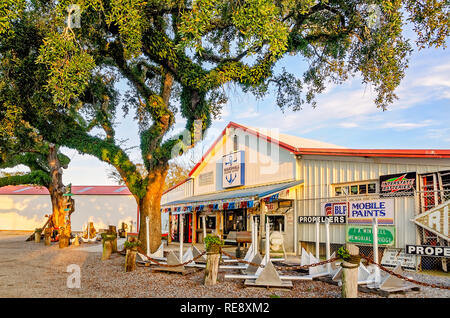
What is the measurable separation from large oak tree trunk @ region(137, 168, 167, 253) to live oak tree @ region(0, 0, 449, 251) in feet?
0.12

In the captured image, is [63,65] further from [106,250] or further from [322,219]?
[322,219]

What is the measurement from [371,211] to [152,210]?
25.4 feet

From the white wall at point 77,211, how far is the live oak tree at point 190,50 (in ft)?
80.6

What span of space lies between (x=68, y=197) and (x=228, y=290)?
1997 cm

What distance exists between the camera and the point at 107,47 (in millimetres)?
12438

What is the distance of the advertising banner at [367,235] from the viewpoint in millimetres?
11625

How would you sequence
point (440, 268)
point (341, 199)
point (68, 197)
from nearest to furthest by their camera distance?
point (440, 268), point (341, 199), point (68, 197)

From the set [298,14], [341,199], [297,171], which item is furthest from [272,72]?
[341,199]

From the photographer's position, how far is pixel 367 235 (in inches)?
481

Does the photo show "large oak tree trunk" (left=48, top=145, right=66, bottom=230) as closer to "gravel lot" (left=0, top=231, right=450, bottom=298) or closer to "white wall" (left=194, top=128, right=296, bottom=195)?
"white wall" (left=194, top=128, right=296, bottom=195)

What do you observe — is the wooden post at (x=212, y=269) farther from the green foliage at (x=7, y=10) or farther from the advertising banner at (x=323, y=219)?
the green foliage at (x=7, y=10)

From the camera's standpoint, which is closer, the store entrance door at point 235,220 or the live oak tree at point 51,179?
the store entrance door at point 235,220

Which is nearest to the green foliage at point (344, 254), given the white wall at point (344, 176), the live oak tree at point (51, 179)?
the white wall at point (344, 176)
